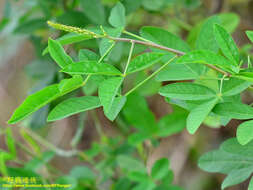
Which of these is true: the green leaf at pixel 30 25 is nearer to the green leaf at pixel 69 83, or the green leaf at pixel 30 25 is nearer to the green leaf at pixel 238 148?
the green leaf at pixel 69 83

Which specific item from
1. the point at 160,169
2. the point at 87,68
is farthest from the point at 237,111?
the point at 160,169

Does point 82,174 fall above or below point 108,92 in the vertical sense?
below

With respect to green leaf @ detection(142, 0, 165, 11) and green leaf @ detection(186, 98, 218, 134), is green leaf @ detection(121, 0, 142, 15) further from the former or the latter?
green leaf @ detection(186, 98, 218, 134)

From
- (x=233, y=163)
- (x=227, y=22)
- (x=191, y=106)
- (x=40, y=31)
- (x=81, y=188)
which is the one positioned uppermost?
(x=40, y=31)

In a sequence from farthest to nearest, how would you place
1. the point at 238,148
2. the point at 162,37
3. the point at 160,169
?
the point at 160,169 → the point at 162,37 → the point at 238,148

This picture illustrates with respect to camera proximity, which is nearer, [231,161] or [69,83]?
[69,83]

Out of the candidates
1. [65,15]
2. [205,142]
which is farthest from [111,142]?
[205,142]

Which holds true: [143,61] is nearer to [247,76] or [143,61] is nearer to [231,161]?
[247,76]

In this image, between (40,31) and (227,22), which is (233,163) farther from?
(40,31)
